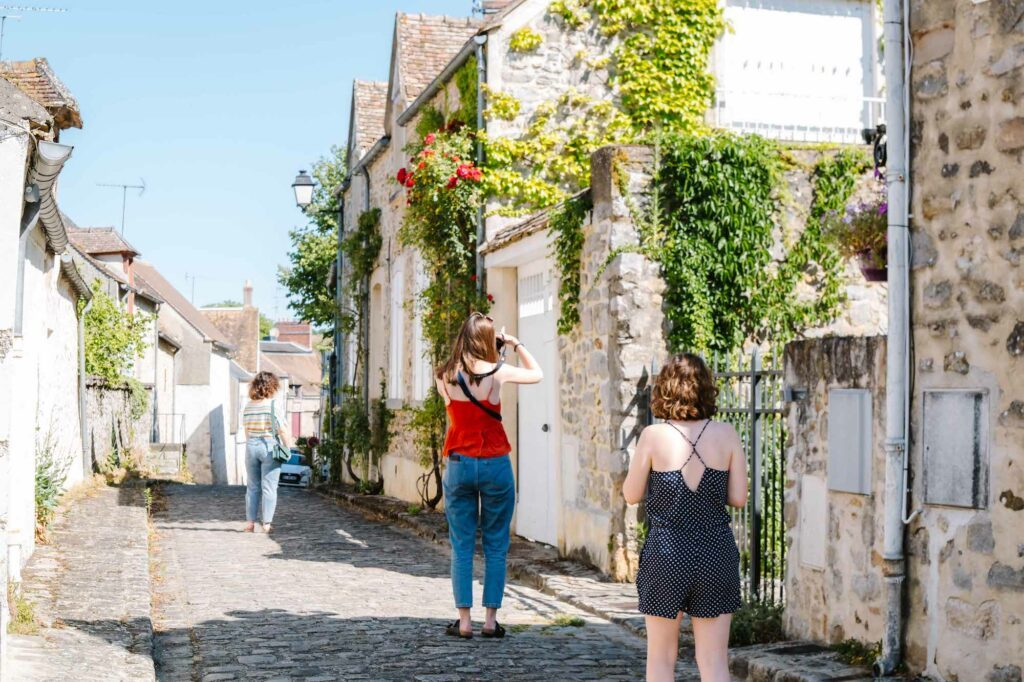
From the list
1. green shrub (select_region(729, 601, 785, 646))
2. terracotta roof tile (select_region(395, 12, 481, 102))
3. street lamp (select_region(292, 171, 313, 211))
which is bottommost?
green shrub (select_region(729, 601, 785, 646))

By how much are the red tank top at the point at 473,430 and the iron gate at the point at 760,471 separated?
1824 mm

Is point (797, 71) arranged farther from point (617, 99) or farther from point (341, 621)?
point (341, 621)

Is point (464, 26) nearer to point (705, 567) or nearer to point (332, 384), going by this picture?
point (332, 384)

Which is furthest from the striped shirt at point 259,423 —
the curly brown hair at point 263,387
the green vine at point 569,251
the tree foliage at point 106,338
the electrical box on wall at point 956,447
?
the tree foliage at point 106,338

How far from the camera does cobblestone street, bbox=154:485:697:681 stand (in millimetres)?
6348

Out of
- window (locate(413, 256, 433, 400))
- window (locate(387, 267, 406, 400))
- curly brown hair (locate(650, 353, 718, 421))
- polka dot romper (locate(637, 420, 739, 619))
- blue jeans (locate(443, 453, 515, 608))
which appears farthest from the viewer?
window (locate(387, 267, 406, 400))

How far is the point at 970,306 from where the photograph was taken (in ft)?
17.8

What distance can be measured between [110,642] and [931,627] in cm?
403

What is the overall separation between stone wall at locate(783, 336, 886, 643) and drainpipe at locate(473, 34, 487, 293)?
6.39m

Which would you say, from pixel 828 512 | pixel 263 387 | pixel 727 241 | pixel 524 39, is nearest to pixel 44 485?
pixel 263 387

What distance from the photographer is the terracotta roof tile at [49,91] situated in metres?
8.89

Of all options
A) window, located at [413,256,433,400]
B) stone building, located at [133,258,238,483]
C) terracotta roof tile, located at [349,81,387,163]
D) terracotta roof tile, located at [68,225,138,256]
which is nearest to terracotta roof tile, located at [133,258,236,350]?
stone building, located at [133,258,238,483]

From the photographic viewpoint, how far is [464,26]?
17.8 meters

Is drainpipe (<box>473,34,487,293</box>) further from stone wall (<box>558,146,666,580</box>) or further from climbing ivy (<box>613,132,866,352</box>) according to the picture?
climbing ivy (<box>613,132,866,352</box>)
